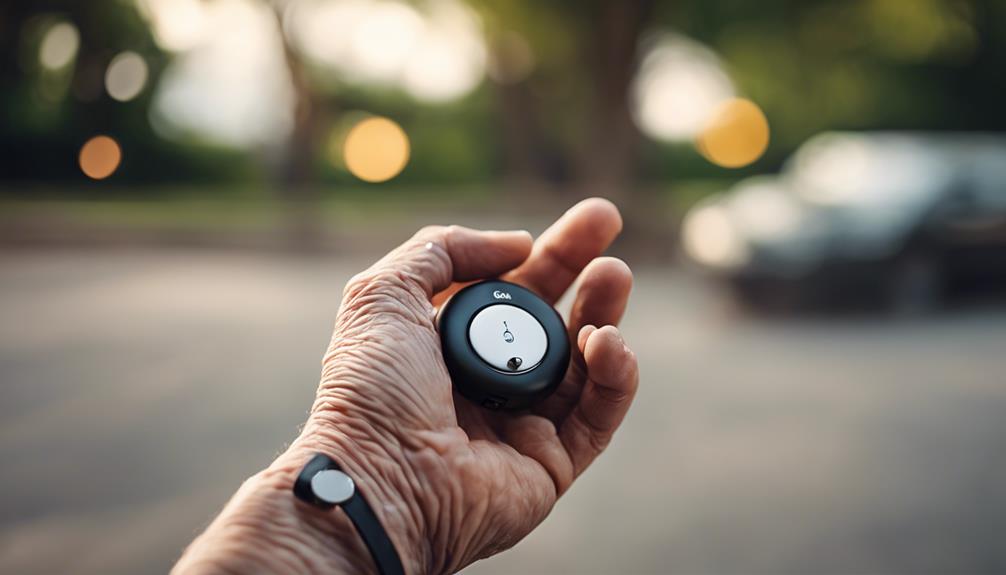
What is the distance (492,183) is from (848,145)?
595 inches

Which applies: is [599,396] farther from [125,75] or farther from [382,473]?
[125,75]

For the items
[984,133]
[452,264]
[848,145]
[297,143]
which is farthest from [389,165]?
[452,264]

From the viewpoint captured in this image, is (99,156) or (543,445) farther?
(99,156)

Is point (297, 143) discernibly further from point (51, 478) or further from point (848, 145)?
point (51, 478)

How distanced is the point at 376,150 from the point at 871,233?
14.9 m

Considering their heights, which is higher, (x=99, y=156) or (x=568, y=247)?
(x=568, y=247)

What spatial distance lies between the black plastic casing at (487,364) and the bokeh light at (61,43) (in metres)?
6.66

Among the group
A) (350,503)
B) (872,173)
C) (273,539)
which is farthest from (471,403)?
(872,173)

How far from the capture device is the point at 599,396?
174 cm

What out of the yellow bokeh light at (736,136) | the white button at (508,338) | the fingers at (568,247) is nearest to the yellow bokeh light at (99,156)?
the fingers at (568,247)

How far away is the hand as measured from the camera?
139cm

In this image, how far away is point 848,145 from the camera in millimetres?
9398

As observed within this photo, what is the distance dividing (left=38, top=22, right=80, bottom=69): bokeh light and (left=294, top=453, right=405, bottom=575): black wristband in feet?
23.1

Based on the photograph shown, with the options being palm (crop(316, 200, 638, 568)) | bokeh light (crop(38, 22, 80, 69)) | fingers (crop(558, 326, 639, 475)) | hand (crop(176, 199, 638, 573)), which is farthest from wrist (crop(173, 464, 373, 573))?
bokeh light (crop(38, 22, 80, 69))
